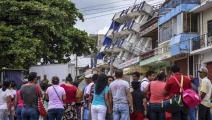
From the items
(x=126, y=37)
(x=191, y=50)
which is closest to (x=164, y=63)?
(x=191, y=50)

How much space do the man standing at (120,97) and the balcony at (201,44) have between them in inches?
1015

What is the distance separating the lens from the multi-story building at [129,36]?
70044 millimetres

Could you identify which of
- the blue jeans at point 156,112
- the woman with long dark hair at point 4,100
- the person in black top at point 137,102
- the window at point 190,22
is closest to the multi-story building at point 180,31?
the window at point 190,22

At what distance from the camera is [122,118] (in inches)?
583

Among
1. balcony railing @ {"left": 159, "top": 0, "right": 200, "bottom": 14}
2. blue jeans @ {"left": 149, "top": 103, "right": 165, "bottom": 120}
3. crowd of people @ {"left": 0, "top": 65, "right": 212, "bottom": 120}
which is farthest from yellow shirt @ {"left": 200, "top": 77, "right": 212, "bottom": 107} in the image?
balcony railing @ {"left": 159, "top": 0, "right": 200, "bottom": 14}

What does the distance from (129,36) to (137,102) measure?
62070 mm

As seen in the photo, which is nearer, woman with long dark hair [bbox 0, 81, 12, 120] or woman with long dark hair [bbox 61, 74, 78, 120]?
woman with long dark hair [bbox 61, 74, 78, 120]

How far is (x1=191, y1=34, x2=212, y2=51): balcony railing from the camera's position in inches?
1605

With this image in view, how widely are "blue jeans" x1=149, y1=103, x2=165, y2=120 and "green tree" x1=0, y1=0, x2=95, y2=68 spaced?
918 inches

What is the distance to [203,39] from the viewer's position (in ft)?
138

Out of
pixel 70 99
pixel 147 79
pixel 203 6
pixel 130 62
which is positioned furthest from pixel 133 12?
pixel 147 79

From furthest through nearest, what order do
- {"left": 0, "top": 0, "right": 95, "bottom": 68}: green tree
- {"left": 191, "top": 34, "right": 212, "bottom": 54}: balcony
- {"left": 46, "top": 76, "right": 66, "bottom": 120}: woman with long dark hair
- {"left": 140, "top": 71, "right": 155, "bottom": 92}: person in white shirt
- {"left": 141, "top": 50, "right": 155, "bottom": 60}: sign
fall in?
{"left": 141, "top": 50, "right": 155, "bottom": 60}: sign < {"left": 191, "top": 34, "right": 212, "bottom": 54}: balcony < {"left": 0, "top": 0, "right": 95, "bottom": 68}: green tree < {"left": 140, "top": 71, "right": 155, "bottom": 92}: person in white shirt < {"left": 46, "top": 76, "right": 66, "bottom": 120}: woman with long dark hair

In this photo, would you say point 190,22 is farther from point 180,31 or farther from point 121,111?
point 121,111

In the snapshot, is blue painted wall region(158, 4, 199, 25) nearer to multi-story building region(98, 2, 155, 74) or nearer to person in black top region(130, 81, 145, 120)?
multi-story building region(98, 2, 155, 74)
